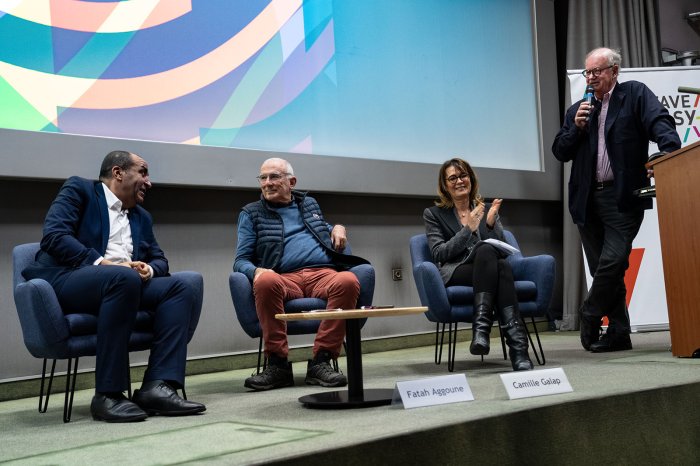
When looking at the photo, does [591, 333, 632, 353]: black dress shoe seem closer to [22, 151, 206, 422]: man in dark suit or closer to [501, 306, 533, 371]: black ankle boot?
[501, 306, 533, 371]: black ankle boot

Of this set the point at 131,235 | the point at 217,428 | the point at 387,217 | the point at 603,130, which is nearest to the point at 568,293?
the point at 387,217

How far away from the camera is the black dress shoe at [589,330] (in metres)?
4.05

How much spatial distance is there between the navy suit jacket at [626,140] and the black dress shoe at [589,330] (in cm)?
50

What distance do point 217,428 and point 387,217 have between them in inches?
119

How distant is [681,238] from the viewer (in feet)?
10.8

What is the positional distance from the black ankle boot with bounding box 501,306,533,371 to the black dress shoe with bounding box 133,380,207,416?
1.32 metres

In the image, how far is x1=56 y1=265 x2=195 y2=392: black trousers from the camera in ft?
8.30

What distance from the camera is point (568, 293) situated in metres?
5.79

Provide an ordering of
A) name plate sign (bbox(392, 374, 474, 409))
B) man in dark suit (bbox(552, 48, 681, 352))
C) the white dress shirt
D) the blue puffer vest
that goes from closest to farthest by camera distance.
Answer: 1. name plate sign (bbox(392, 374, 474, 409))
2. the white dress shirt
3. the blue puffer vest
4. man in dark suit (bbox(552, 48, 681, 352))

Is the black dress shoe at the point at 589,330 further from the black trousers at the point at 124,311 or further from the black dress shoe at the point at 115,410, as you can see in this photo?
the black dress shoe at the point at 115,410

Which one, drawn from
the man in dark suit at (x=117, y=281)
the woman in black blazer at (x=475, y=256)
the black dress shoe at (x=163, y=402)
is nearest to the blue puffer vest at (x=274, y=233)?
the woman in black blazer at (x=475, y=256)

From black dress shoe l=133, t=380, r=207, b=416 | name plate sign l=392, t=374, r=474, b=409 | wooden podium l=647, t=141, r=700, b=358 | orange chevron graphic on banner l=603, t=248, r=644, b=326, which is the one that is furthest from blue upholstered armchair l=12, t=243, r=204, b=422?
orange chevron graphic on banner l=603, t=248, r=644, b=326

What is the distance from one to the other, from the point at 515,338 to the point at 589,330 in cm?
99

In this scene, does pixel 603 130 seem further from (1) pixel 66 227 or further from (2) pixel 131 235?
(1) pixel 66 227
